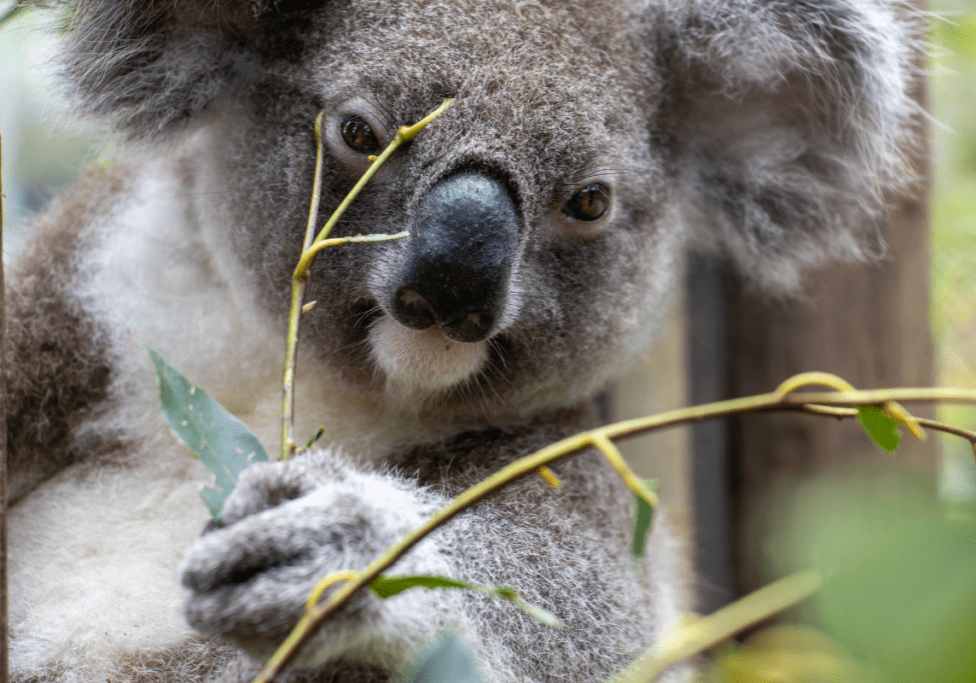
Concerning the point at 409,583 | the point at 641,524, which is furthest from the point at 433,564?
the point at 641,524

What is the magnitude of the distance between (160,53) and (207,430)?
98cm

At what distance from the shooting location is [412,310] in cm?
149

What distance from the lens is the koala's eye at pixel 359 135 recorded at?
1543 millimetres

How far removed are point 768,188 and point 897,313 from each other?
1.02m

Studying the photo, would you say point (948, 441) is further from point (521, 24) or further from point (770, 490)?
point (521, 24)

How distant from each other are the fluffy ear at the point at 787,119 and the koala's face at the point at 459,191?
0.58 ft

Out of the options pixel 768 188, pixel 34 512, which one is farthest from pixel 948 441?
pixel 34 512

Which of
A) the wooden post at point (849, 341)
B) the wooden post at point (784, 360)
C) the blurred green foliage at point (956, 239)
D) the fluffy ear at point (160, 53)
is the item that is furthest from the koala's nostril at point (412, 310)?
the blurred green foliage at point (956, 239)

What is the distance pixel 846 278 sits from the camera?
2.79 meters

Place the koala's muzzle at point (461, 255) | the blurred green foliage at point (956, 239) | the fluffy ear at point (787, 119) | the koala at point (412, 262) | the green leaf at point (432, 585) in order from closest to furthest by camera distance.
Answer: the green leaf at point (432, 585) → the koala's muzzle at point (461, 255) → the koala at point (412, 262) → the fluffy ear at point (787, 119) → the blurred green foliage at point (956, 239)

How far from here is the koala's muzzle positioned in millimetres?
1393

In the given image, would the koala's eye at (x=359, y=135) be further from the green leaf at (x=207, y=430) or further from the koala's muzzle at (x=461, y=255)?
the green leaf at (x=207, y=430)

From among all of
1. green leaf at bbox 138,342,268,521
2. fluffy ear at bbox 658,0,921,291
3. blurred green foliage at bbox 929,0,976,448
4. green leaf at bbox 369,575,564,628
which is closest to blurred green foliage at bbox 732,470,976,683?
green leaf at bbox 369,575,564,628

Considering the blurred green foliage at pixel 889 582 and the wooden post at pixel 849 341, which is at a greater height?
the blurred green foliage at pixel 889 582
